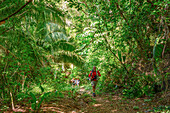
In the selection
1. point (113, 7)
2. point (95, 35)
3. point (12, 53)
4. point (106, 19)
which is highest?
point (113, 7)

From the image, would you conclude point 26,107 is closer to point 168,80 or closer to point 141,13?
point 168,80

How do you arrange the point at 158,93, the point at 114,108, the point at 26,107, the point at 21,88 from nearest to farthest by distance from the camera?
the point at 26,107 → the point at 21,88 → the point at 114,108 → the point at 158,93

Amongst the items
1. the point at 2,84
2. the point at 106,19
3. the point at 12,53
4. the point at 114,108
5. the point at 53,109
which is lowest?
the point at 114,108

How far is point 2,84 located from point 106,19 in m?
4.22

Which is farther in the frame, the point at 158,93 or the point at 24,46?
the point at 158,93

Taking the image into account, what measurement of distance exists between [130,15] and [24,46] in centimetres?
420

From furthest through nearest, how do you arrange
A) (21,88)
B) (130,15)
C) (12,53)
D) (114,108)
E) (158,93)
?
(130,15)
(158,93)
(114,108)
(21,88)
(12,53)

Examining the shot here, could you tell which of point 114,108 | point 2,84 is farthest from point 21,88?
point 114,108

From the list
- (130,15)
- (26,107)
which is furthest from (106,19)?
(26,107)

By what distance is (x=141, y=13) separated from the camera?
5656mm

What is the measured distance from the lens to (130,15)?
239 inches

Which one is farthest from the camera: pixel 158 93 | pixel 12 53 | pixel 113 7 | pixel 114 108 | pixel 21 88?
pixel 113 7

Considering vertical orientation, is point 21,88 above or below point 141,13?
below

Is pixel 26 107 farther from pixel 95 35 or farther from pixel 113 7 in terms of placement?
pixel 113 7
